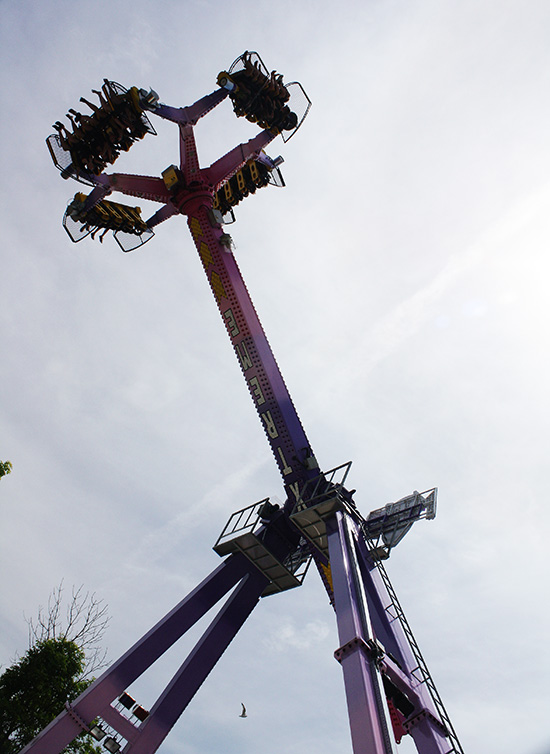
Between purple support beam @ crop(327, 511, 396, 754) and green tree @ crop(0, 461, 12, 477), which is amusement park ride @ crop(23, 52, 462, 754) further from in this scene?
green tree @ crop(0, 461, 12, 477)

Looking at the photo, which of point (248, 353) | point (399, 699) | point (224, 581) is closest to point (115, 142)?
point (248, 353)

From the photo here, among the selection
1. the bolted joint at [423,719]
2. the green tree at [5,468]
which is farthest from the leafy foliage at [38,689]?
the bolted joint at [423,719]

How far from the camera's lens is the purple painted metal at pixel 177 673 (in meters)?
11.8

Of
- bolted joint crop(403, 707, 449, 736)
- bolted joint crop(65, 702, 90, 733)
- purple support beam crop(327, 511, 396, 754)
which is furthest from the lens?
bolted joint crop(65, 702, 90, 733)

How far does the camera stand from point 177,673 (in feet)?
44.2

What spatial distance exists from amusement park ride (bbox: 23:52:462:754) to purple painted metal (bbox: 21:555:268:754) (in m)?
0.03

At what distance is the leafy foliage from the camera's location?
18.2 m

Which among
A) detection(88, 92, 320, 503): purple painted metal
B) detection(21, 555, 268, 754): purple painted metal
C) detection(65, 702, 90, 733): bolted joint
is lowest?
detection(65, 702, 90, 733): bolted joint

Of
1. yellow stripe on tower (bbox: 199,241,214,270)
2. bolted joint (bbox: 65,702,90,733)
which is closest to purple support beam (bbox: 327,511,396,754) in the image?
bolted joint (bbox: 65,702,90,733)

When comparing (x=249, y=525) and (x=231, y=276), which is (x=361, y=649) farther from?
(x=231, y=276)

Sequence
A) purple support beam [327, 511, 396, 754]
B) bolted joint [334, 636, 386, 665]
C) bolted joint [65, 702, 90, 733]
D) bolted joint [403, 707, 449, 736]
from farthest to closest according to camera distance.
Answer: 1. bolted joint [65, 702, 90, 733]
2. bolted joint [403, 707, 449, 736]
3. bolted joint [334, 636, 386, 665]
4. purple support beam [327, 511, 396, 754]

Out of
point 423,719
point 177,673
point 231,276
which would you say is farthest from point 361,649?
point 231,276

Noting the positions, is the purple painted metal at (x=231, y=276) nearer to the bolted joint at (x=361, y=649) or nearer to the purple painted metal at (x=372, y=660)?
the purple painted metal at (x=372, y=660)

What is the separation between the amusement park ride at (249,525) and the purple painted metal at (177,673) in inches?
1.0
